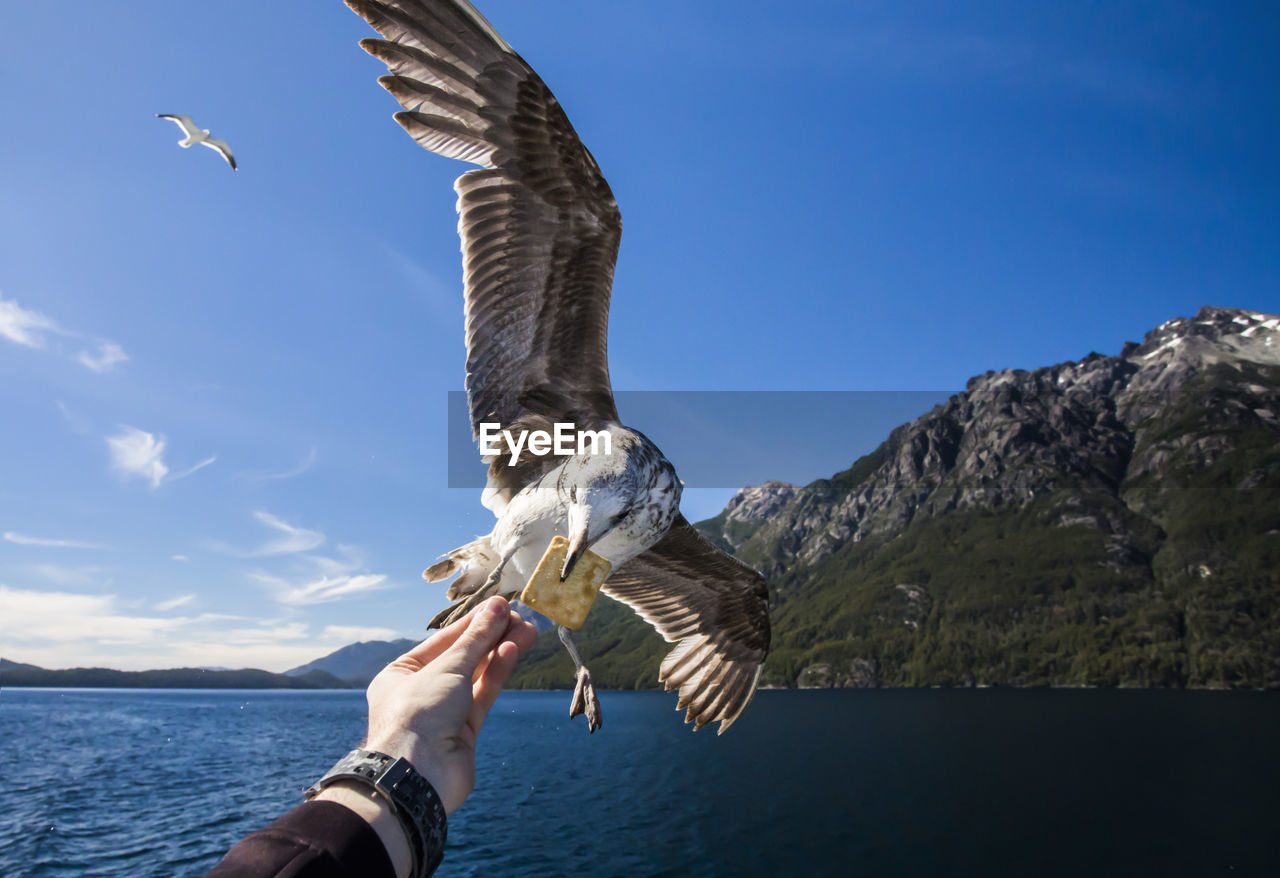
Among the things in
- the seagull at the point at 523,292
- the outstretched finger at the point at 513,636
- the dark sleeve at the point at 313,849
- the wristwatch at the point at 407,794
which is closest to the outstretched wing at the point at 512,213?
the seagull at the point at 523,292

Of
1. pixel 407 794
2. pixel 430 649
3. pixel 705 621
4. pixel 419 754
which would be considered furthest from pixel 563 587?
pixel 705 621

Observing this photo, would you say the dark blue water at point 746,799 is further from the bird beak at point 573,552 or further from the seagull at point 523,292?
the bird beak at point 573,552

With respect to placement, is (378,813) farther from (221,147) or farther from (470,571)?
(221,147)

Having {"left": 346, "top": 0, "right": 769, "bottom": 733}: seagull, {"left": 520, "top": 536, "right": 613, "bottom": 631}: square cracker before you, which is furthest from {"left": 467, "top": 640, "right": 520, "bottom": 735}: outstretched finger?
{"left": 346, "top": 0, "right": 769, "bottom": 733}: seagull

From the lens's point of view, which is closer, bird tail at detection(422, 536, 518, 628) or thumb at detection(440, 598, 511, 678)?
thumb at detection(440, 598, 511, 678)

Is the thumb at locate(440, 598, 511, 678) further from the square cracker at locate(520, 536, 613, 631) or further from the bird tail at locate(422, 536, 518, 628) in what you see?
the bird tail at locate(422, 536, 518, 628)

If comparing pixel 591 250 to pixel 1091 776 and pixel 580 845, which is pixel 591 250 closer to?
pixel 580 845

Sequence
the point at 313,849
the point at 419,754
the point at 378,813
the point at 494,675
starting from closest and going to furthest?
1. the point at 313,849
2. the point at 378,813
3. the point at 419,754
4. the point at 494,675
